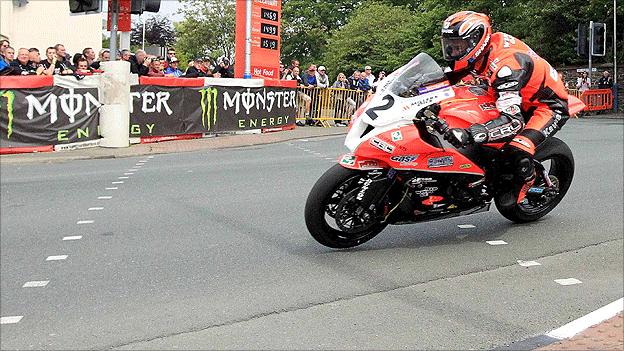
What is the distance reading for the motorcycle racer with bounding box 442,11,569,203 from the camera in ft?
19.9

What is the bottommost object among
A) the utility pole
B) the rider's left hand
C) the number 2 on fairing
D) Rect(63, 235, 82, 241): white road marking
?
Rect(63, 235, 82, 241): white road marking

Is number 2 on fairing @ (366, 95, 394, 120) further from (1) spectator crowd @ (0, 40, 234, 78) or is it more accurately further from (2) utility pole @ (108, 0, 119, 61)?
(2) utility pole @ (108, 0, 119, 61)

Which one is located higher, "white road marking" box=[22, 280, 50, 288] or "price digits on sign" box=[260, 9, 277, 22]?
"price digits on sign" box=[260, 9, 277, 22]

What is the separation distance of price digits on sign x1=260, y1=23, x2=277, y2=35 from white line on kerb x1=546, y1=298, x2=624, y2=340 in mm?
17088

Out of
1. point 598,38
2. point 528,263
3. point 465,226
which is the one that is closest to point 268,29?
point 598,38

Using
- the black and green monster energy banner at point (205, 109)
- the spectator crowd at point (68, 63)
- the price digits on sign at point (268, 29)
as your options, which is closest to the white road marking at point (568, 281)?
the spectator crowd at point (68, 63)

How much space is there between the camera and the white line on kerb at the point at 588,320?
450cm

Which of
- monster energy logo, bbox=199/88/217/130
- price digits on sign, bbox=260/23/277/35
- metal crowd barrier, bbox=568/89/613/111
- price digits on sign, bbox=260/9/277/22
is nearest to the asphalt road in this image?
monster energy logo, bbox=199/88/217/130

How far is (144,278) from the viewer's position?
558 cm

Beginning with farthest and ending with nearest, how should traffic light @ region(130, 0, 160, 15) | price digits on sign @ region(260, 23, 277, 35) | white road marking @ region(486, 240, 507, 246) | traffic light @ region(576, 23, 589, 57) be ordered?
1. traffic light @ region(576, 23, 589, 57)
2. price digits on sign @ region(260, 23, 277, 35)
3. traffic light @ region(130, 0, 160, 15)
4. white road marking @ region(486, 240, 507, 246)

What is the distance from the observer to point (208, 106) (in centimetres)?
1691

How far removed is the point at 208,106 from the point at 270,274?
11578mm

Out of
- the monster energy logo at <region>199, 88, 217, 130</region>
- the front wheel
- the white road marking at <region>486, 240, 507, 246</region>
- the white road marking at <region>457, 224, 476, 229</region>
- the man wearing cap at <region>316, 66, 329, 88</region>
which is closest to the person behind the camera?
the white road marking at <region>486, 240, 507, 246</region>

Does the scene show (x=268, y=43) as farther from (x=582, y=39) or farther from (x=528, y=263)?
(x=528, y=263)
